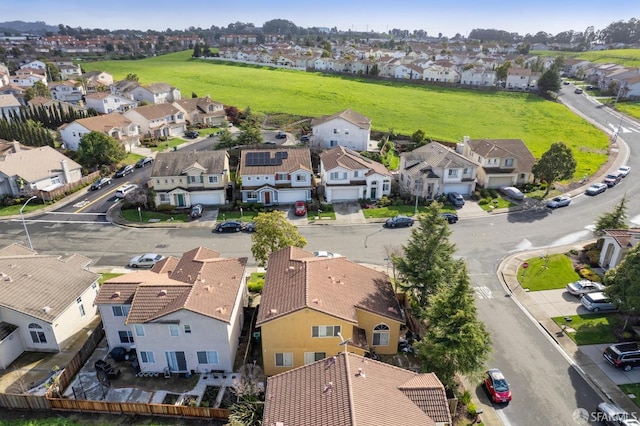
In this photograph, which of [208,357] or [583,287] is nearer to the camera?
[208,357]

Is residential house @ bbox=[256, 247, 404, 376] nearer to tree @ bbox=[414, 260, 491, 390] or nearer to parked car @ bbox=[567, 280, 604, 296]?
tree @ bbox=[414, 260, 491, 390]

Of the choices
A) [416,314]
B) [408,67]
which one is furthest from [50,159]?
[408,67]

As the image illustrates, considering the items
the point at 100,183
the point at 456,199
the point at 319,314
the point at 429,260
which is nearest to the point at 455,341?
the point at 429,260

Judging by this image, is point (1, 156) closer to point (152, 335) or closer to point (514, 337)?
point (152, 335)

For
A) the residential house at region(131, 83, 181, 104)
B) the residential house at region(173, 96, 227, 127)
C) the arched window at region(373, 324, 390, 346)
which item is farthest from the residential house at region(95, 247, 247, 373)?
the residential house at region(131, 83, 181, 104)

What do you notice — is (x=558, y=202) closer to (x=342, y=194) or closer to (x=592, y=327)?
(x=592, y=327)

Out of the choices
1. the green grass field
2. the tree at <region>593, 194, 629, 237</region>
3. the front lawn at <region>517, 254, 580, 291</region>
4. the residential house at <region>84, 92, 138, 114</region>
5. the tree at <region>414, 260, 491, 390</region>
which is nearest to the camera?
the tree at <region>414, 260, 491, 390</region>
